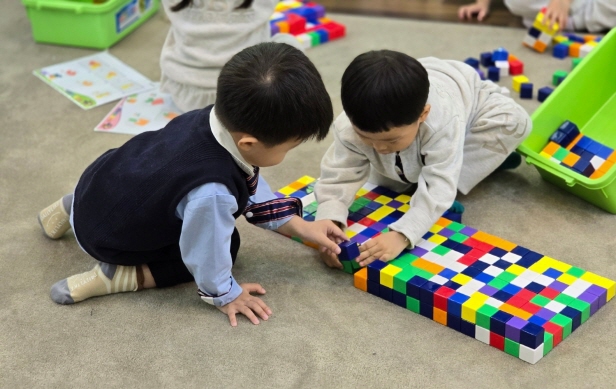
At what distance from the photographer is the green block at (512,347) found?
1130 millimetres

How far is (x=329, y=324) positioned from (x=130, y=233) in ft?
1.10

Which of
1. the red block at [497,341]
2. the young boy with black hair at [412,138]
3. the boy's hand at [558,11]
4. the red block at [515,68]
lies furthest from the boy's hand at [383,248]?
A: the boy's hand at [558,11]

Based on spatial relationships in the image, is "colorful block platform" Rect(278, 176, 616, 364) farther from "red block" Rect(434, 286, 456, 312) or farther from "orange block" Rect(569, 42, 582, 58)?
"orange block" Rect(569, 42, 582, 58)

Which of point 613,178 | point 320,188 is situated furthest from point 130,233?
point 613,178

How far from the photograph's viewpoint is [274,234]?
4.86 feet

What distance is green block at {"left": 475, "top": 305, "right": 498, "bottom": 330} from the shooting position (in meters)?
1.15

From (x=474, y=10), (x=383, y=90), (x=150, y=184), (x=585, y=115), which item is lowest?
(x=474, y=10)

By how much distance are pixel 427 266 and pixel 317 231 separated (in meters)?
0.19

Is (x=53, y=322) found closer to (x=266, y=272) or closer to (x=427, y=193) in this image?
(x=266, y=272)

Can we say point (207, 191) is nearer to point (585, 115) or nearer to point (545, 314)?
point (545, 314)

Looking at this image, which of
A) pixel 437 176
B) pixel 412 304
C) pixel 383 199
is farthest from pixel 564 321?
pixel 383 199

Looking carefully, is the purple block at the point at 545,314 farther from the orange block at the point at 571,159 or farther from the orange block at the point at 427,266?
the orange block at the point at 571,159

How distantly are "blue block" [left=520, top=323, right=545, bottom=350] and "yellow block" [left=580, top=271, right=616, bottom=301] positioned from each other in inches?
6.6

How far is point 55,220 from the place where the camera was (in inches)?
56.2
